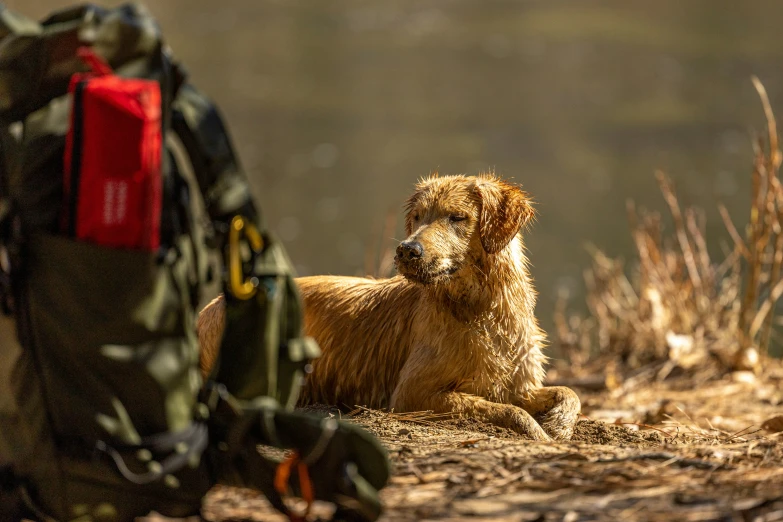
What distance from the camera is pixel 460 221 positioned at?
211 inches

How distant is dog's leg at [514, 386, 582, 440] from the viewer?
5.20m

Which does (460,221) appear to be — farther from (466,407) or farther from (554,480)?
(554,480)

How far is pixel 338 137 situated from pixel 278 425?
17244mm

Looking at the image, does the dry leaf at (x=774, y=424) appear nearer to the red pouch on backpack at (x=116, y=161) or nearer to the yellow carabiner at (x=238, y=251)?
the yellow carabiner at (x=238, y=251)

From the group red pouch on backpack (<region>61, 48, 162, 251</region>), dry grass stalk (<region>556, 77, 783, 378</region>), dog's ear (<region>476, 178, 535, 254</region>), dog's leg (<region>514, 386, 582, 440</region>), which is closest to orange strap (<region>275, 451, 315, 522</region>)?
red pouch on backpack (<region>61, 48, 162, 251</region>)

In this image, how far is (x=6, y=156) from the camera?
10.5 ft

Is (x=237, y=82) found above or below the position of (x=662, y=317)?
above

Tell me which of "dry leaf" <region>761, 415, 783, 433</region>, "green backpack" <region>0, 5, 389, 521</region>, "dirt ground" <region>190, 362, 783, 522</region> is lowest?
"dry leaf" <region>761, 415, 783, 433</region>

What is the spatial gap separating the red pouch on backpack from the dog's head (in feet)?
7.02

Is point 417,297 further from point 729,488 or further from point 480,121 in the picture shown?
point 480,121

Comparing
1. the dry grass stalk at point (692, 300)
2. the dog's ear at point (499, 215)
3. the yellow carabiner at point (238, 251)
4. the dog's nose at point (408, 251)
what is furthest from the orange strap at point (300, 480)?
the dry grass stalk at point (692, 300)

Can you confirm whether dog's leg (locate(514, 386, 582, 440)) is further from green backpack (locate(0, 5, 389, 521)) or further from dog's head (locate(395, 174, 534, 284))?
green backpack (locate(0, 5, 389, 521))

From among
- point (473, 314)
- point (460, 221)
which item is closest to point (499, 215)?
point (460, 221)

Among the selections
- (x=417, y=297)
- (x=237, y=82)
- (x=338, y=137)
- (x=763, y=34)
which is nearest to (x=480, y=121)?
(x=338, y=137)
